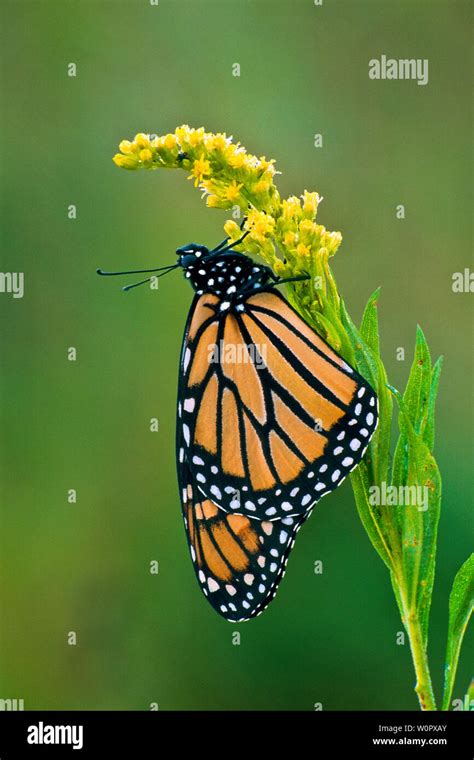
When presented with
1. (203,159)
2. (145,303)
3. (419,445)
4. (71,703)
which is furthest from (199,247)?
(71,703)

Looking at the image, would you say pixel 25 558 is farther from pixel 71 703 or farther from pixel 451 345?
pixel 451 345

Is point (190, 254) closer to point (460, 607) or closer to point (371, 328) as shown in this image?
point (371, 328)

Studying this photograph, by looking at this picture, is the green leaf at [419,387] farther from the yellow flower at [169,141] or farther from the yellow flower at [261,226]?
the yellow flower at [169,141]

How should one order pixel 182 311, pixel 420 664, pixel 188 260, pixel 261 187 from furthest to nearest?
pixel 182 311 < pixel 188 260 < pixel 261 187 < pixel 420 664

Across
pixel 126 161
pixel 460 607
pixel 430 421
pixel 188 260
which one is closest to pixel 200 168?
pixel 126 161

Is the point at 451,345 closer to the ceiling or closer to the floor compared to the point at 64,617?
closer to the ceiling

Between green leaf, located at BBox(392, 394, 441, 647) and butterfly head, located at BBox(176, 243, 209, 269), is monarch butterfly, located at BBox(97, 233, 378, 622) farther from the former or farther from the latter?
green leaf, located at BBox(392, 394, 441, 647)

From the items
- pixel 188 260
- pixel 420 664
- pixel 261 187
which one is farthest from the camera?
pixel 188 260
